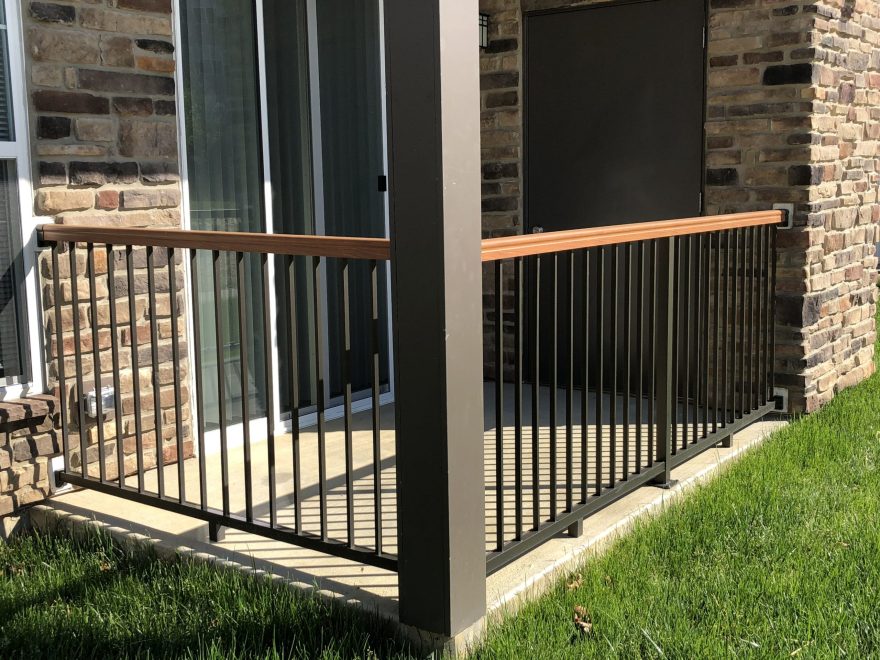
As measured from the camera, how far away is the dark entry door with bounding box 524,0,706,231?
217 inches

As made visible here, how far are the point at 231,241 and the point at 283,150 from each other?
173 centimetres

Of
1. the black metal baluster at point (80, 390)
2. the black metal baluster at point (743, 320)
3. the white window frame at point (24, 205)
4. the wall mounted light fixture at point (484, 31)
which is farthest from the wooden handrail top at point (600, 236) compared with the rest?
the wall mounted light fixture at point (484, 31)

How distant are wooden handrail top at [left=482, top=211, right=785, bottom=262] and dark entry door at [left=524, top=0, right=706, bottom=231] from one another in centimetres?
87

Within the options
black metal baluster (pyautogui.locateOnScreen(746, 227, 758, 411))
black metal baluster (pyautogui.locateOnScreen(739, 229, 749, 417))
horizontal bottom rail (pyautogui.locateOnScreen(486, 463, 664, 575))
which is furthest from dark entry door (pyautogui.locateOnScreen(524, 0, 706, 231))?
horizontal bottom rail (pyautogui.locateOnScreen(486, 463, 664, 575))

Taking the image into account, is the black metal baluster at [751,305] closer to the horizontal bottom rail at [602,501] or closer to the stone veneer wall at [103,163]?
the horizontal bottom rail at [602,501]

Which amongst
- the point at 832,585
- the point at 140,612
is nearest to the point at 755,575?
the point at 832,585

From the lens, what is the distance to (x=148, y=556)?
3.40 meters

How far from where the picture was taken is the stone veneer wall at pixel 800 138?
16.8 ft

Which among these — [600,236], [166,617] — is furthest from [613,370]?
[166,617]

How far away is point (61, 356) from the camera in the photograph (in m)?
3.84

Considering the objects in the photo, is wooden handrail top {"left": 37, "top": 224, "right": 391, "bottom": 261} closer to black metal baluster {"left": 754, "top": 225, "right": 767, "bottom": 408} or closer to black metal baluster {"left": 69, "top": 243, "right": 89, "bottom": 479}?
black metal baluster {"left": 69, "top": 243, "right": 89, "bottom": 479}

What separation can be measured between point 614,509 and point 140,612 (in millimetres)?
1790

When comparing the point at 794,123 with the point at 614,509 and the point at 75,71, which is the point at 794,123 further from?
the point at 75,71

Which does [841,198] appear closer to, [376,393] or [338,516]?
[338,516]
